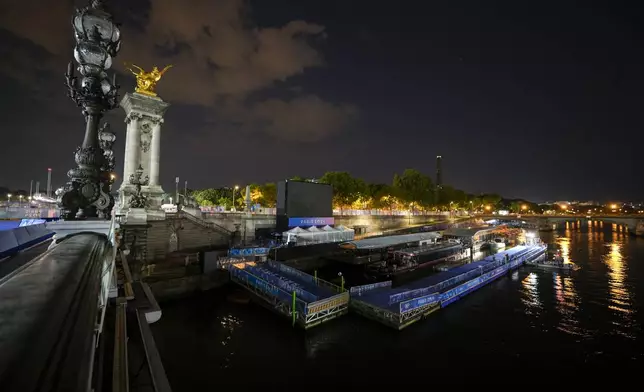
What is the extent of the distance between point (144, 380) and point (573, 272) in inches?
2120

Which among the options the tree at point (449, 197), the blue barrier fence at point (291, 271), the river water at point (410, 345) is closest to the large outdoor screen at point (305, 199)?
the blue barrier fence at point (291, 271)

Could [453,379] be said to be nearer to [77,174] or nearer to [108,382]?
[108,382]

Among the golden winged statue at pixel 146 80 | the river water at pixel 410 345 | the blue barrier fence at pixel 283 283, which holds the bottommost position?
the river water at pixel 410 345

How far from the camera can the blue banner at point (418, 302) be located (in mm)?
23094

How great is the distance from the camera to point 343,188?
8331 centimetres

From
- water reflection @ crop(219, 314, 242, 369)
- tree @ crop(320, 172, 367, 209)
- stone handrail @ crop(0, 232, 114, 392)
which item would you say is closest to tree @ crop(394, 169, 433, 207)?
tree @ crop(320, 172, 367, 209)

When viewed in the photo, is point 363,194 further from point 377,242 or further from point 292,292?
point 292,292

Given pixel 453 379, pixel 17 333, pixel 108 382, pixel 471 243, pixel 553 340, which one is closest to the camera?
pixel 17 333

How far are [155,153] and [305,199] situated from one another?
22591mm

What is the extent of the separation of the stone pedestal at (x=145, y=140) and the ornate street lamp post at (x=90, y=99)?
33.6 m

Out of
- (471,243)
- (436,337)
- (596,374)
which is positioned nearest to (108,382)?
(436,337)

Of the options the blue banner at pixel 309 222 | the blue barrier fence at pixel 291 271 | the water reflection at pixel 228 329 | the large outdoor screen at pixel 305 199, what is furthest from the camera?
the large outdoor screen at pixel 305 199

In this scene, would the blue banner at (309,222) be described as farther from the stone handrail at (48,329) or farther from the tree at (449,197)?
the tree at (449,197)

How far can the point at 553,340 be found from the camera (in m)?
21.5
